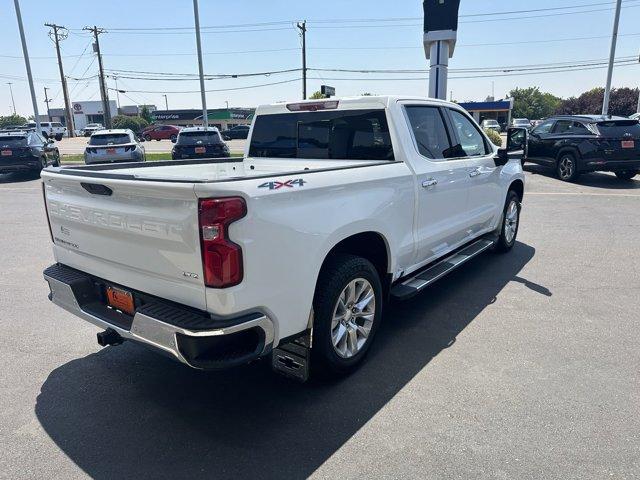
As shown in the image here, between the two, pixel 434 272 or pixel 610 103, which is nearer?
pixel 434 272

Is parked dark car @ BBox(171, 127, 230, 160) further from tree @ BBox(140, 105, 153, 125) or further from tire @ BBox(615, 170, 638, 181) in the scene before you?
tree @ BBox(140, 105, 153, 125)

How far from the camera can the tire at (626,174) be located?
12.9m

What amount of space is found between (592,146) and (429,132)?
9.75 m

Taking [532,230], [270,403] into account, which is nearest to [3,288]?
[270,403]

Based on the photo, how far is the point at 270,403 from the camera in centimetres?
315

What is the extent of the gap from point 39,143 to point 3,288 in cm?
1220

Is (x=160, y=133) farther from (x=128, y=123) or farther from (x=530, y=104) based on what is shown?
(x=530, y=104)

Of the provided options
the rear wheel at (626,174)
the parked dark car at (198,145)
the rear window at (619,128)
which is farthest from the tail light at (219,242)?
Result: the parked dark car at (198,145)

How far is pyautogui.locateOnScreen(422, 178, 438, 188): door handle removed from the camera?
4012mm

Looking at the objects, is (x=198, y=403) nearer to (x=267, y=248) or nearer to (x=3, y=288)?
(x=267, y=248)

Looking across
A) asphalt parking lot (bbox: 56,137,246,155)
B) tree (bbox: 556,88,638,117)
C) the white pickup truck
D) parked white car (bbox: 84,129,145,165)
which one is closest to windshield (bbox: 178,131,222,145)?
parked white car (bbox: 84,129,145,165)

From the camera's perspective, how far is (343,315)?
10.9 ft

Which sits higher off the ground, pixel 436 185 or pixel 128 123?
pixel 436 185

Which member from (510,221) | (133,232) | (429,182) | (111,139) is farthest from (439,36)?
(133,232)
